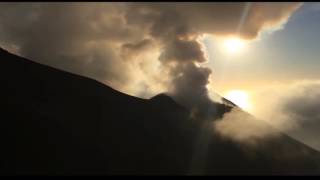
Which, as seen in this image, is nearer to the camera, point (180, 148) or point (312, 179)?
point (312, 179)

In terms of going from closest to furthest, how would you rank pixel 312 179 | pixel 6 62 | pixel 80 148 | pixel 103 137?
pixel 312 179, pixel 80 148, pixel 103 137, pixel 6 62

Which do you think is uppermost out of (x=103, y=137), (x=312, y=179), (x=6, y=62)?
(x=6, y=62)

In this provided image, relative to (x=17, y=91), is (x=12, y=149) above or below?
below

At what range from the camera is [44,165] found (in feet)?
420

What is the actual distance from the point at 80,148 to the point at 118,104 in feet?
158

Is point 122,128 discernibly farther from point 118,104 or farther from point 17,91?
point 17,91

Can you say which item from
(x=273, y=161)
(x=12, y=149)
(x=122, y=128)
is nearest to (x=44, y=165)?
(x=12, y=149)

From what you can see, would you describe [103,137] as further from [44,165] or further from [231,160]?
[231,160]

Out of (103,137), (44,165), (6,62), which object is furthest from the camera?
(6,62)

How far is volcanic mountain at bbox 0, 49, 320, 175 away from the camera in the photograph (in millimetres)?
134875

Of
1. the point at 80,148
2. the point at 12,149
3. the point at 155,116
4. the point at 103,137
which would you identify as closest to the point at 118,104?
the point at 155,116

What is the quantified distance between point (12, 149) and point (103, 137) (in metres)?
35.3

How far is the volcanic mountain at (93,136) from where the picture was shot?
135 metres

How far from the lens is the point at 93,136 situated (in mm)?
156625
